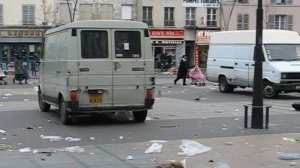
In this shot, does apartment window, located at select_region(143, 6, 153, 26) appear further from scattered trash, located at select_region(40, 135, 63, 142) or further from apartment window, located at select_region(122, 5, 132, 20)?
scattered trash, located at select_region(40, 135, 63, 142)

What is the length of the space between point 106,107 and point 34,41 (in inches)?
1671

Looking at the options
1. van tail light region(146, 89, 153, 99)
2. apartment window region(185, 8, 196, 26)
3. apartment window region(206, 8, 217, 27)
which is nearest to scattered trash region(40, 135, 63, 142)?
van tail light region(146, 89, 153, 99)

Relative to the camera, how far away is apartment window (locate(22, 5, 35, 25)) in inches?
2143

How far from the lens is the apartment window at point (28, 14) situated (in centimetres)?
5443

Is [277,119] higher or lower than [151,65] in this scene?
lower

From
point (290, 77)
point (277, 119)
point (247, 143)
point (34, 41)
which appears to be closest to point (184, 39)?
point (34, 41)

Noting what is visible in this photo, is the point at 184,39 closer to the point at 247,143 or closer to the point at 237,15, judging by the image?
the point at 237,15

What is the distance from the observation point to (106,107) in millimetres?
13320

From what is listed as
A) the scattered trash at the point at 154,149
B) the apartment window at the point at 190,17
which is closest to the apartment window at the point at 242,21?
the apartment window at the point at 190,17

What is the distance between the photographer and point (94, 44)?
13.3 metres

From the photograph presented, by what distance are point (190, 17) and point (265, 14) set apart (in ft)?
28.0

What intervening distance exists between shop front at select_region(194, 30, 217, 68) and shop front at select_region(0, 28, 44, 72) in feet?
51.6

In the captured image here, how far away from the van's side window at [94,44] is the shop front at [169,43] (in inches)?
1688

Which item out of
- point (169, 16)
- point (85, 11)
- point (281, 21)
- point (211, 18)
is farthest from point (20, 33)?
point (281, 21)
